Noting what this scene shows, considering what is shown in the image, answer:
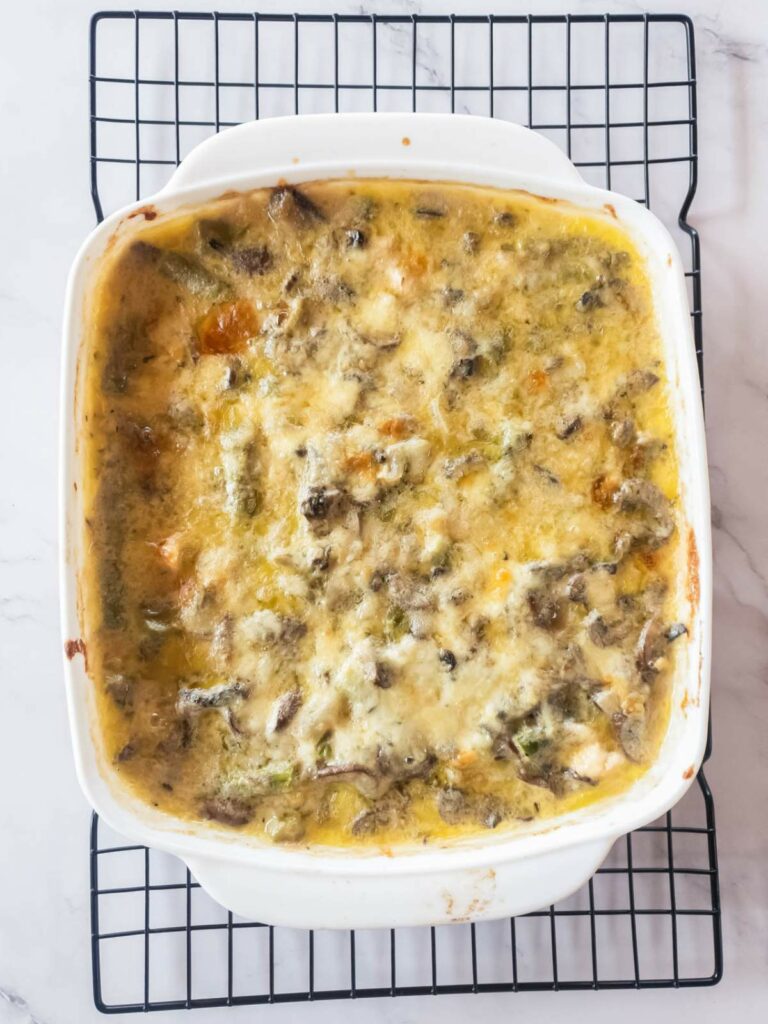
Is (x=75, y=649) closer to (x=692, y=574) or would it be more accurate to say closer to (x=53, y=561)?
(x=53, y=561)

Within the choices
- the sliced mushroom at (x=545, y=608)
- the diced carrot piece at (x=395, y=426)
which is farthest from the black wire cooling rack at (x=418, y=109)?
the diced carrot piece at (x=395, y=426)

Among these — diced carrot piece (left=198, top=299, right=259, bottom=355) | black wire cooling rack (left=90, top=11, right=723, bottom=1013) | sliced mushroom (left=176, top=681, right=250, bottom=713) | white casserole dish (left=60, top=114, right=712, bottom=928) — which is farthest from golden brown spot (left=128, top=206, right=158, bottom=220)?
sliced mushroom (left=176, top=681, right=250, bottom=713)

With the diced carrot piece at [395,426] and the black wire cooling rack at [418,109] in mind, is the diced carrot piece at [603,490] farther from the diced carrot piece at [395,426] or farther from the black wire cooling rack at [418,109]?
the black wire cooling rack at [418,109]

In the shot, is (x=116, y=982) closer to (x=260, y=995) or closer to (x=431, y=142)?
(x=260, y=995)

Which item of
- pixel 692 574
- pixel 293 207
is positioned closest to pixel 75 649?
pixel 293 207

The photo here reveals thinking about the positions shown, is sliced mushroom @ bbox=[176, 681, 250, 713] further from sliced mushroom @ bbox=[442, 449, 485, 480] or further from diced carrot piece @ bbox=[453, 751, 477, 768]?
sliced mushroom @ bbox=[442, 449, 485, 480]

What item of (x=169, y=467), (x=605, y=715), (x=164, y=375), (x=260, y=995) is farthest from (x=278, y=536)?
(x=260, y=995)

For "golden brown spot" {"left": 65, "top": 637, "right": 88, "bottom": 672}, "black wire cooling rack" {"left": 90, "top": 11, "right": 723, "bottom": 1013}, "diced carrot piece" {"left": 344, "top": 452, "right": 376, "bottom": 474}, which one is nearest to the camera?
"golden brown spot" {"left": 65, "top": 637, "right": 88, "bottom": 672}
